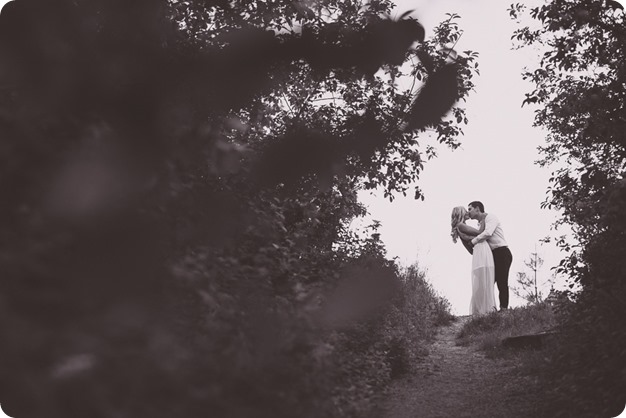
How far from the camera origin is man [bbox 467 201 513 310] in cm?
1290

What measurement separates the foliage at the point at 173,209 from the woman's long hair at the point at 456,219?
587 centimetres

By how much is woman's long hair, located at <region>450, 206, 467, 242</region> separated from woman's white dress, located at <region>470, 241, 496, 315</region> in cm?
54

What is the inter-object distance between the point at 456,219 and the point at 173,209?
32.2 ft

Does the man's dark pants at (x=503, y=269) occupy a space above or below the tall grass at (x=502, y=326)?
above

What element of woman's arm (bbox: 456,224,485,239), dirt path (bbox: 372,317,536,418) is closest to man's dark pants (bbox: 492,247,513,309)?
woman's arm (bbox: 456,224,485,239)

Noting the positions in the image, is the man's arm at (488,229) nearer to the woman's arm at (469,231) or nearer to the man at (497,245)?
the man at (497,245)

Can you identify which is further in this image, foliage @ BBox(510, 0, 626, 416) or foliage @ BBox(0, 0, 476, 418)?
foliage @ BBox(510, 0, 626, 416)

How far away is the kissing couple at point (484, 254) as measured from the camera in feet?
42.1

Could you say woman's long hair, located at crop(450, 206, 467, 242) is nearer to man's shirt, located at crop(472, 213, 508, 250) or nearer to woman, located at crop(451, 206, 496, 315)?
woman, located at crop(451, 206, 496, 315)

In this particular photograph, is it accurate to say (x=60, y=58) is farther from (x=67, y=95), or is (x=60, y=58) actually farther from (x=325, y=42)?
(x=325, y=42)

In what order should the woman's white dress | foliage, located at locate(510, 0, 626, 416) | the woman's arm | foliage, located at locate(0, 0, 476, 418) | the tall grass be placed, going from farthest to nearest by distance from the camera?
the woman's arm < the woman's white dress < the tall grass < foliage, located at locate(510, 0, 626, 416) < foliage, located at locate(0, 0, 476, 418)

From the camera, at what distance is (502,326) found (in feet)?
34.3

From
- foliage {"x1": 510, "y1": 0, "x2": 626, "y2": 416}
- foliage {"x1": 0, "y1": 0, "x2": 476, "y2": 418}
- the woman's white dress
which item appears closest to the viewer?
foliage {"x1": 0, "y1": 0, "x2": 476, "y2": 418}

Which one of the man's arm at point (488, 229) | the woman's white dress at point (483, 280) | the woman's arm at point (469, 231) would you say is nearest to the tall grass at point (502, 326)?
the woman's white dress at point (483, 280)
